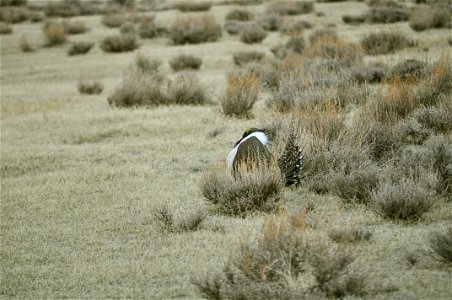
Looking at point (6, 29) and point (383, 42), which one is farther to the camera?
point (6, 29)

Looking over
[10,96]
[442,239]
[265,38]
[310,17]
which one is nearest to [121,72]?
[10,96]

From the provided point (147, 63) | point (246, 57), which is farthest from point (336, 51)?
point (147, 63)

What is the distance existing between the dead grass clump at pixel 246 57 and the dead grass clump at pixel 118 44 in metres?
5.12

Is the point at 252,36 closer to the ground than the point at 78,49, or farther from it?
farther from it

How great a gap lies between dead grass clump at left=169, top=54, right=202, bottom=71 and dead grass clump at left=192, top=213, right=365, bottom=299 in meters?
12.4

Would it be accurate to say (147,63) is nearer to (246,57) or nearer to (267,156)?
(246,57)

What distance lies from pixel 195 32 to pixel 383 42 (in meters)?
7.18

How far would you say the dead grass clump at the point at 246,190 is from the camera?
692 centimetres

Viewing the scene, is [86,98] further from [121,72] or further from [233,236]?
[233,236]

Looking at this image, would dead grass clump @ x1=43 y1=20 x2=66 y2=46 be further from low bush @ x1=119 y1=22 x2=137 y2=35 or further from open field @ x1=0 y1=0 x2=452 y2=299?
open field @ x1=0 y1=0 x2=452 y2=299

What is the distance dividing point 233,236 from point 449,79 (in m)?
5.73

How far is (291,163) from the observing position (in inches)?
301

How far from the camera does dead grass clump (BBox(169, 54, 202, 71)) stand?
17.1 meters

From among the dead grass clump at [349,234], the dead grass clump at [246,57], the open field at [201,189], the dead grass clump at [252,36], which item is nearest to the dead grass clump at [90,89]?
the open field at [201,189]
